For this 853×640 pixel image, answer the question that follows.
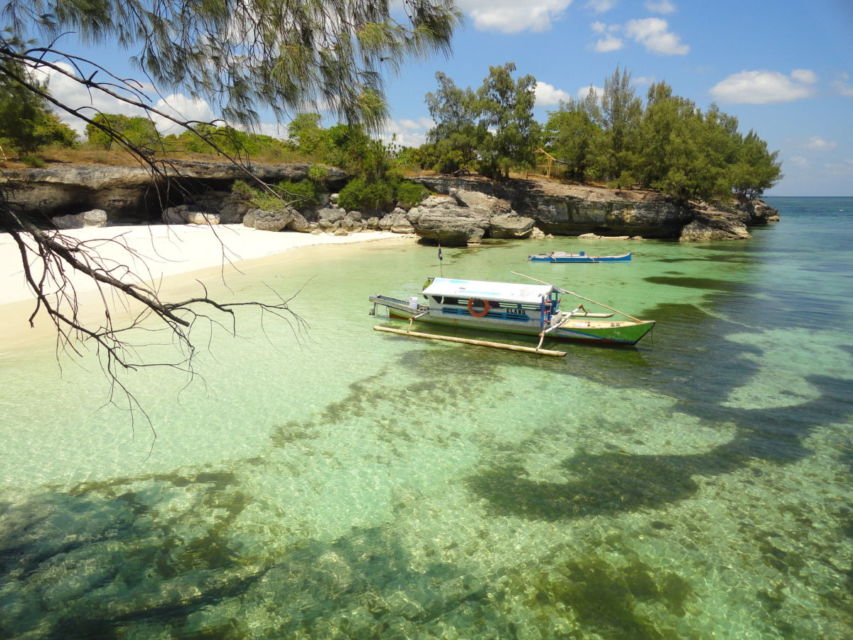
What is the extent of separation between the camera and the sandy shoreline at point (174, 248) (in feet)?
65.3

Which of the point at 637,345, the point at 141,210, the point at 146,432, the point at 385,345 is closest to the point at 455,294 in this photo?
the point at 385,345

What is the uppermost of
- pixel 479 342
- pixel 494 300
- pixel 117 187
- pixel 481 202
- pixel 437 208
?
pixel 117 187

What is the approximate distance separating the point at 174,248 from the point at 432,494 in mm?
26078

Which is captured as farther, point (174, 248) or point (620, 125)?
point (620, 125)

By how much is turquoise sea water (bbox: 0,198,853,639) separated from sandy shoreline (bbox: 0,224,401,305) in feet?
26.7

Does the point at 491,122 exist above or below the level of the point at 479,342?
above

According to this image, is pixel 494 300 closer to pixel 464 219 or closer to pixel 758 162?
pixel 464 219

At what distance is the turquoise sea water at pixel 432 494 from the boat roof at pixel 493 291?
5.82ft

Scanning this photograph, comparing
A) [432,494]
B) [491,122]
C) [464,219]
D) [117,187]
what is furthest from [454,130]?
[432,494]

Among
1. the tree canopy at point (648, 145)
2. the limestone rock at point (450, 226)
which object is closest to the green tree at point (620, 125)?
the tree canopy at point (648, 145)

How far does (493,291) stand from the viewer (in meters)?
15.7

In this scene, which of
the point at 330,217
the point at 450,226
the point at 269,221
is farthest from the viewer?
the point at 330,217

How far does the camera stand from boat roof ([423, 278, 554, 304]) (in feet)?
49.1

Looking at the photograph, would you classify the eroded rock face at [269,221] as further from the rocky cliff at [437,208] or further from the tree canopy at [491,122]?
the tree canopy at [491,122]
